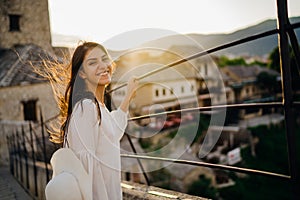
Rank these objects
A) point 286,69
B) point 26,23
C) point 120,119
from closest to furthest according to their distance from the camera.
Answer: point 286,69, point 120,119, point 26,23

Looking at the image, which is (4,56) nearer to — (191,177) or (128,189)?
(128,189)

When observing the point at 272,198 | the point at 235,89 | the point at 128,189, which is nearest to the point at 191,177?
the point at 272,198

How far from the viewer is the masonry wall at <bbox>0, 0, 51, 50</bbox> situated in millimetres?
12234

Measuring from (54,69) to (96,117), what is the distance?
397mm

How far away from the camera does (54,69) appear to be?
150 centimetres

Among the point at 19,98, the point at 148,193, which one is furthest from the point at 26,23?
the point at 148,193

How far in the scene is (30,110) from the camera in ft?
35.7

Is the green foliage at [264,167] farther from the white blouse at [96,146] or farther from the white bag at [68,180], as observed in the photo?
the white bag at [68,180]

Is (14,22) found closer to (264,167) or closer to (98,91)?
(98,91)

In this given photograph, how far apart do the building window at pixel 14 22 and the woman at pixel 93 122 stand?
12.6 m

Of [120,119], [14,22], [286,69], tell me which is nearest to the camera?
[286,69]

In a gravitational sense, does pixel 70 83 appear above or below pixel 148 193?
above

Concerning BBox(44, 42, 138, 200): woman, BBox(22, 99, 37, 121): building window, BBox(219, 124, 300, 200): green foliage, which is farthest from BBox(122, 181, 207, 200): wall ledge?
BBox(219, 124, 300, 200): green foliage

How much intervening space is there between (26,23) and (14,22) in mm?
492
